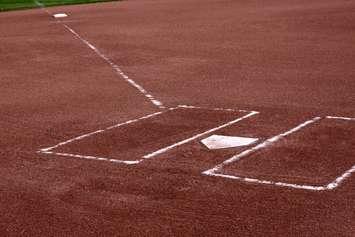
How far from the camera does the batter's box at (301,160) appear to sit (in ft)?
18.6

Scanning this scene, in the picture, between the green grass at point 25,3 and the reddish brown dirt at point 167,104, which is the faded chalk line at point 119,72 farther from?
the green grass at point 25,3

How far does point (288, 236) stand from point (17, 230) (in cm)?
211

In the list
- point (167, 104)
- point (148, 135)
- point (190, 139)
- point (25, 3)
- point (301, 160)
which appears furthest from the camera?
point (25, 3)

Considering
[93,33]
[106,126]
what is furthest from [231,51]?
[106,126]

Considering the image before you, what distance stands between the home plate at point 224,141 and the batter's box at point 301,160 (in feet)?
0.62

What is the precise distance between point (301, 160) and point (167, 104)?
289 cm

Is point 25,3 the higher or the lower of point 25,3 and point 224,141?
the higher

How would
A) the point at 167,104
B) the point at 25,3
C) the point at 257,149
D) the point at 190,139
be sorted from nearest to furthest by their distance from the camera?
the point at 257,149, the point at 190,139, the point at 167,104, the point at 25,3

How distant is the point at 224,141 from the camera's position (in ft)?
22.5

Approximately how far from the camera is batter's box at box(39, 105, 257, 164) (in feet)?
21.6

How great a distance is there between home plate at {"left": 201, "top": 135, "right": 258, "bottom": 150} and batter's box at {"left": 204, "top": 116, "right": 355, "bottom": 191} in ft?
0.62

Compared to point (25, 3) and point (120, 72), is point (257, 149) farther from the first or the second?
point (25, 3)

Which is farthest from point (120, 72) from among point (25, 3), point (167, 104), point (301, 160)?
point (25, 3)

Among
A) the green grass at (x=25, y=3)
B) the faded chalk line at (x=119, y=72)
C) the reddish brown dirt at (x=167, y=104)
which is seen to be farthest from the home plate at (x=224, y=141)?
the green grass at (x=25, y=3)
